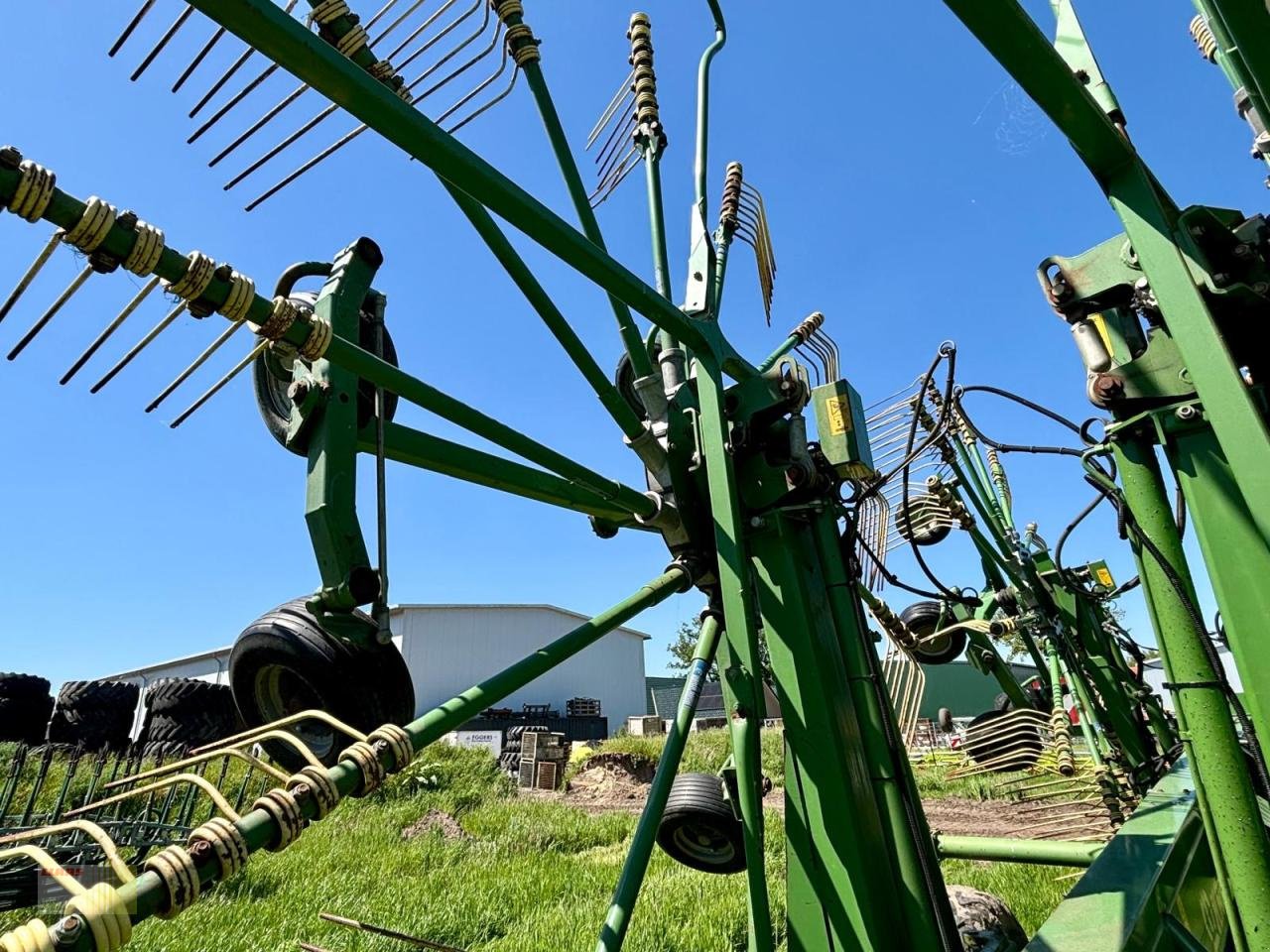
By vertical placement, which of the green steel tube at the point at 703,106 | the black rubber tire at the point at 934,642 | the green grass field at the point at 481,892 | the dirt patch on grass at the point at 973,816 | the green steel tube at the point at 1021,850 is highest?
the green steel tube at the point at 703,106

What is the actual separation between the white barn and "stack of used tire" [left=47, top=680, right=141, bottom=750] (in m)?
17.3

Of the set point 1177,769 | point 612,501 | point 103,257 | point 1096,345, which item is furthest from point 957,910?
point 103,257

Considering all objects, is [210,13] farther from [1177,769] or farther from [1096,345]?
[1177,769]

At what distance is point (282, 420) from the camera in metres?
2.80

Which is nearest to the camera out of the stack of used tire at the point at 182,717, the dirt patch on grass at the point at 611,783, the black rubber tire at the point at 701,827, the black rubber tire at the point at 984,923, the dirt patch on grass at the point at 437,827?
the black rubber tire at the point at 701,827

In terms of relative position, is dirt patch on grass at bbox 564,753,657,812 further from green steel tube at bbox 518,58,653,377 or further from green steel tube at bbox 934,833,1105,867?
green steel tube at bbox 518,58,653,377

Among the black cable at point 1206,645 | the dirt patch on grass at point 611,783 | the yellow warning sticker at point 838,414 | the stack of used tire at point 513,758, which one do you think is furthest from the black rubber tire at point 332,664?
the stack of used tire at point 513,758

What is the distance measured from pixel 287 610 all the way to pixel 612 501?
129cm

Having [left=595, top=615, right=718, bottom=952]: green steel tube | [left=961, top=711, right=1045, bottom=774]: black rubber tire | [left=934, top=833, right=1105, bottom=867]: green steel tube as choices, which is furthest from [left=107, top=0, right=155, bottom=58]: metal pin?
[left=961, top=711, right=1045, bottom=774]: black rubber tire

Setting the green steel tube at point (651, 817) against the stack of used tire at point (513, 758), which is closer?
the green steel tube at point (651, 817)

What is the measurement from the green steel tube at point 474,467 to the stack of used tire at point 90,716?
1128 centimetres

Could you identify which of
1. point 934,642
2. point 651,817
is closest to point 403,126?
point 651,817

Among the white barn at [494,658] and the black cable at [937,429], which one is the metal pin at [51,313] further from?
the white barn at [494,658]

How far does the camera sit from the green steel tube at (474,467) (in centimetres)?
257
